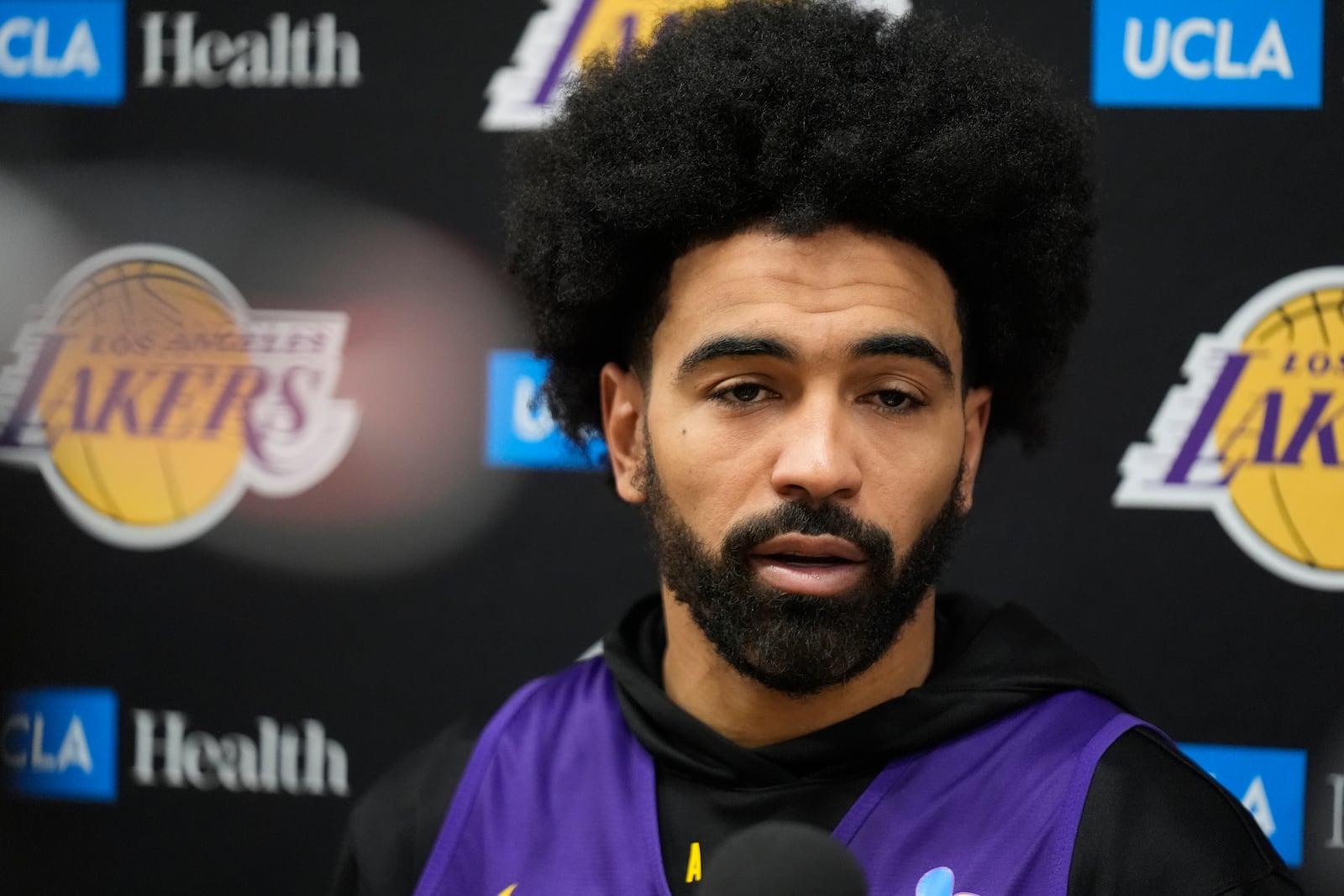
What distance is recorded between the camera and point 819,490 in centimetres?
124

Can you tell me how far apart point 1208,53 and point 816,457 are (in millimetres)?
1057

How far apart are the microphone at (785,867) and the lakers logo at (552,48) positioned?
134 centimetres

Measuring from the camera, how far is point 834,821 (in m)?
1.35

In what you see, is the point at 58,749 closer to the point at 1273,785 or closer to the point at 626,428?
the point at 626,428

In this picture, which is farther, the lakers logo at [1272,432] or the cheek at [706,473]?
the lakers logo at [1272,432]

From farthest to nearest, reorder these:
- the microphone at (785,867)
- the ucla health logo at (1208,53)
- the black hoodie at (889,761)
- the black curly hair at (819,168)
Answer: the ucla health logo at (1208,53) → the black curly hair at (819,168) → the black hoodie at (889,761) → the microphone at (785,867)

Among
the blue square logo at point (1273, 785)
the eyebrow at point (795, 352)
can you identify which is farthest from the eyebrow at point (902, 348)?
the blue square logo at point (1273, 785)

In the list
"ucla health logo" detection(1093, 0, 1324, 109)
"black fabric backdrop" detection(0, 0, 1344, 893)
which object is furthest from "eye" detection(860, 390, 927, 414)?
"ucla health logo" detection(1093, 0, 1324, 109)

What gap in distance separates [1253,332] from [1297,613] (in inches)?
16.2

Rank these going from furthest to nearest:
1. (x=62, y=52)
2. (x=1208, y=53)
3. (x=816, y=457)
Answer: (x=62, y=52)
(x=1208, y=53)
(x=816, y=457)

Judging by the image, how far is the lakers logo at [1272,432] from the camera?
6.14ft

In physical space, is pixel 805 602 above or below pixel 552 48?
below

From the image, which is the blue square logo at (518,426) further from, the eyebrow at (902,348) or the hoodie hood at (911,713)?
the eyebrow at (902,348)

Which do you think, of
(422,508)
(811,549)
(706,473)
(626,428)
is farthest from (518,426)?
(811,549)
